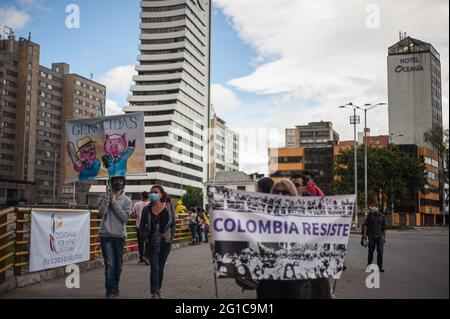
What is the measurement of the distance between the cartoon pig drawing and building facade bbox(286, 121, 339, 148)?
15665 cm

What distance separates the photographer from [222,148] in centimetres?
17788

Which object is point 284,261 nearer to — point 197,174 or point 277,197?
point 277,197

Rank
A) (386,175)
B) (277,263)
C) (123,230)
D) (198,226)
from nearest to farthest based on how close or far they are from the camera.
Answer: (277,263)
(123,230)
(198,226)
(386,175)

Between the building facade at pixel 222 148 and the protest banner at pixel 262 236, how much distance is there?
496ft

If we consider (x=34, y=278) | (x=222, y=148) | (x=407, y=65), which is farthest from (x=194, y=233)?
(x=222, y=148)

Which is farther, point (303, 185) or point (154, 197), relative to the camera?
point (303, 185)

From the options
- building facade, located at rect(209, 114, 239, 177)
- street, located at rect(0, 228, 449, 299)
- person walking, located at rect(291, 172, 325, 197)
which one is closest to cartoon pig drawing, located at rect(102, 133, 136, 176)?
street, located at rect(0, 228, 449, 299)

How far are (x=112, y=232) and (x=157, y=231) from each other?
76cm

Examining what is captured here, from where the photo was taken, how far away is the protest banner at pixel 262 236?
633 cm

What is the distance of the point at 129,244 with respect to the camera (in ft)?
57.5

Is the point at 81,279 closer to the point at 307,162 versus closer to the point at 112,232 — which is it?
the point at 112,232

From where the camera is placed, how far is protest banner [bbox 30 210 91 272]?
10242mm

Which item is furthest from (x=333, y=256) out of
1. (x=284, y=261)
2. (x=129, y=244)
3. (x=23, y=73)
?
(x=23, y=73)
